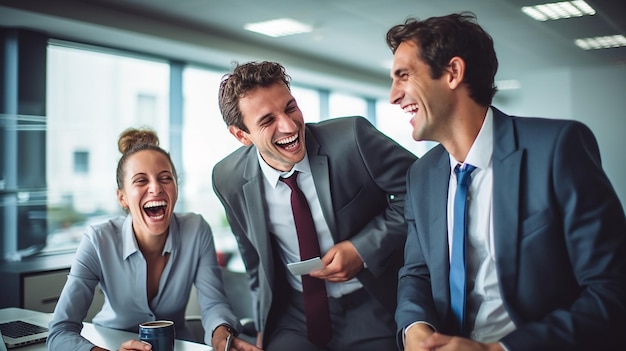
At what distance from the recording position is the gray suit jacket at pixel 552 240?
4.38 ft

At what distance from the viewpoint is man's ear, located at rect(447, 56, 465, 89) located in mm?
1546

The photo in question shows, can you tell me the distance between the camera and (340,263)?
6.03ft

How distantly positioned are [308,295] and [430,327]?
61 cm

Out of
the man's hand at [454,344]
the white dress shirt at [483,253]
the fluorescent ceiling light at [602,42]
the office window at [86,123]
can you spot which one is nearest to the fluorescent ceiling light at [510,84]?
the fluorescent ceiling light at [602,42]

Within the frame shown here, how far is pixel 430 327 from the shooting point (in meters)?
1.50

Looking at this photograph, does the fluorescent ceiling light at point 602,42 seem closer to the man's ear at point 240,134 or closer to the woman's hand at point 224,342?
the man's ear at point 240,134

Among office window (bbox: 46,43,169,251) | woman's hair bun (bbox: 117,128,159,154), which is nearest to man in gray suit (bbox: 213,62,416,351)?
woman's hair bun (bbox: 117,128,159,154)

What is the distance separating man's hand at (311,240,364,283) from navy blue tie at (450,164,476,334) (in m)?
0.39

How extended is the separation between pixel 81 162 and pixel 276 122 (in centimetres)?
389

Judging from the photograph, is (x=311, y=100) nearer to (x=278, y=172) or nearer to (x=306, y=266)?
(x=278, y=172)

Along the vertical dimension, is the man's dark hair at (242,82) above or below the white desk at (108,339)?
above

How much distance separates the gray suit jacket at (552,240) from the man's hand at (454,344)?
0.04 meters

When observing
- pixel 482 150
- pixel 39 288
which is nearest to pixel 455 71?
pixel 482 150

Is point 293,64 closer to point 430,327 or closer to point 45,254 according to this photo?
point 45,254
